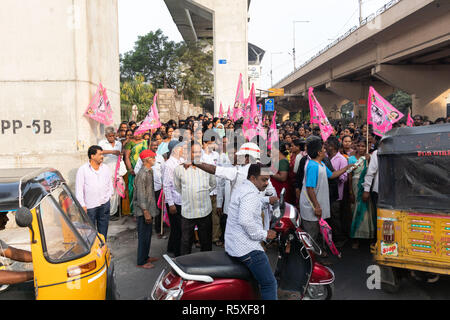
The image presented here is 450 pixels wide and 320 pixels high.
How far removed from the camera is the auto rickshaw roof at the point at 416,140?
4.03m

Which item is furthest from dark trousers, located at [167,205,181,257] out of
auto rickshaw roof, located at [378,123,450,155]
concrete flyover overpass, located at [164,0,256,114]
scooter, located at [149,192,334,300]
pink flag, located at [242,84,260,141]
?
concrete flyover overpass, located at [164,0,256,114]

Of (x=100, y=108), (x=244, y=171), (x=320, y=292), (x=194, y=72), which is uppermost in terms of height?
(x=194, y=72)

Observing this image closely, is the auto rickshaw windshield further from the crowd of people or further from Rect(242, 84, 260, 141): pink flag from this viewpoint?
Rect(242, 84, 260, 141): pink flag

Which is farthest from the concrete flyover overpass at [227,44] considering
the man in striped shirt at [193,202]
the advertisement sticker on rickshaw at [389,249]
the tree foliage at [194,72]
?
the advertisement sticker on rickshaw at [389,249]

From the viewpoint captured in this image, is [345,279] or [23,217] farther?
[345,279]

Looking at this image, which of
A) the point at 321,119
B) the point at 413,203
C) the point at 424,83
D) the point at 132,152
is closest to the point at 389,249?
the point at 413,203

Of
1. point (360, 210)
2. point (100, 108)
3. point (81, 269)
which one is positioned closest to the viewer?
point (81, 269)

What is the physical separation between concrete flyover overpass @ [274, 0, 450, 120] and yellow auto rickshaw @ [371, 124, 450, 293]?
15241 mm

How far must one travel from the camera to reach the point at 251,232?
3.22 meters

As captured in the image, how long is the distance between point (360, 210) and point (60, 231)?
4572 mm

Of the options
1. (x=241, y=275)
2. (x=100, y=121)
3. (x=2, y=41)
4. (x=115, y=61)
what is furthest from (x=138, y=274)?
(x=115, y=61)

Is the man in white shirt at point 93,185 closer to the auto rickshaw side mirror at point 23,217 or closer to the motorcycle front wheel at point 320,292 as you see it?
the auto rickshaw side mirror at point 23,217

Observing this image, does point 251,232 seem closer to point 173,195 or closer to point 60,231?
point 60,231

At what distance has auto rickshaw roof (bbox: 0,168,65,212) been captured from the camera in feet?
8.63
